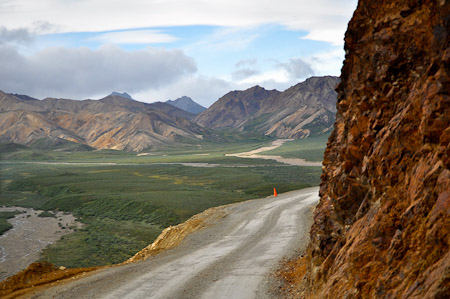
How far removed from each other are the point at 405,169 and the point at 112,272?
1570 cm

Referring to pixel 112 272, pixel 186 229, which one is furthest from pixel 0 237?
pixel 112 272

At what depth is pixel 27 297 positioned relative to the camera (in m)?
17.5

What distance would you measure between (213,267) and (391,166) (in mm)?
12582

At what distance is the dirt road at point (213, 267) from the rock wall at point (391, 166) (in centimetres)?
509

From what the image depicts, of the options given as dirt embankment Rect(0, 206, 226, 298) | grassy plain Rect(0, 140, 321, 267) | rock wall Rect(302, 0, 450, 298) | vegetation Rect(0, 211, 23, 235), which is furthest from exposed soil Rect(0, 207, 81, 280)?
rock wall Rect(302, 0, 450, 298)

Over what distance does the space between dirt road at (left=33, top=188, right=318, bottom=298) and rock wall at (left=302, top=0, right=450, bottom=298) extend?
5086 mm

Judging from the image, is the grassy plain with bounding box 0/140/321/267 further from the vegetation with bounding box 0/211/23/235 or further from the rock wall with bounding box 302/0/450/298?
the rock wall with bounding box 302/0/450/298

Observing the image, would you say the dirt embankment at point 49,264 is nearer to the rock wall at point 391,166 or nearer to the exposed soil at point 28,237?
the exposed soil at point 28,237

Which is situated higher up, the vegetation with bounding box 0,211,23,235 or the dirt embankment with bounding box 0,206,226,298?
the dirt embankment with bounding box 0,206,226,298

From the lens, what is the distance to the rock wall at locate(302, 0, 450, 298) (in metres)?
8.05

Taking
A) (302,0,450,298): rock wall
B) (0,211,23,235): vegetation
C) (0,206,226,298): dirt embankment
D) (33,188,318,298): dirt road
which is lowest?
(0,211,23,235): vegetation

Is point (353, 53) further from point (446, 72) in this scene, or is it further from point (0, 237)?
point (0, 237)

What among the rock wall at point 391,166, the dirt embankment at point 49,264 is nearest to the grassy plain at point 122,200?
the dirt embankment at point 49,264

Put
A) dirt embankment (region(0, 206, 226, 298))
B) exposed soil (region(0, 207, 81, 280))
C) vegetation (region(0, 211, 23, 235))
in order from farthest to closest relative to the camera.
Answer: vegetation (region(0, 211, 23, 235)) < exposed soil (region(0, 207, 81, 280)) < dirt embankment (region(0, 206, 226, 298))
